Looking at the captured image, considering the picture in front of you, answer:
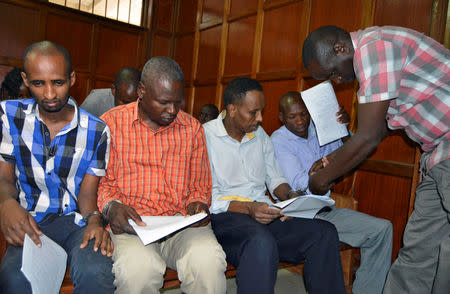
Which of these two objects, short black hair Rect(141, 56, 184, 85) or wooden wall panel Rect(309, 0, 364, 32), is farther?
wooden wall panel Rect(309, 0, 364, 32)

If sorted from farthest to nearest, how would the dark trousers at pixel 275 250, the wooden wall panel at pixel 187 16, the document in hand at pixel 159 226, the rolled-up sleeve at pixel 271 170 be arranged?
1. the wooden wall panel at pixel 187 16
2. the rolled-up sleeve at pixel 271 170
3. the dark trousers at pixel 275 250
4. the document in hand at pixel 159 226

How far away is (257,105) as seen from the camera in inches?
90.4

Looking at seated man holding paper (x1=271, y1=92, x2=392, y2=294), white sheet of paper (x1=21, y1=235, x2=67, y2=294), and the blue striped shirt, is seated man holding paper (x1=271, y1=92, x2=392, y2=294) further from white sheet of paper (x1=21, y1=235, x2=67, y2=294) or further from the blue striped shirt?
white sheet of paper (x1=21, y1=235, x2=67, y2=294)

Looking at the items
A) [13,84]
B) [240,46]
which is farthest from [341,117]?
[240,46]

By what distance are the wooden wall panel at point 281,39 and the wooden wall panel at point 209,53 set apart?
1.19m

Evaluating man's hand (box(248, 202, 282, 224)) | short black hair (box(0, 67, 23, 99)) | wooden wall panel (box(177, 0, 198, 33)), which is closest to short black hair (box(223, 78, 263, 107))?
man's hand (box(248, 202, 282, 224))

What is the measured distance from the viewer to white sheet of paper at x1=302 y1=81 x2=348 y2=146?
2.24 meters

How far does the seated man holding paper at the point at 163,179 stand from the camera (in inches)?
61.4

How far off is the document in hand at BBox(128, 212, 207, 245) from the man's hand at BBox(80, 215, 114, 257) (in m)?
0.12

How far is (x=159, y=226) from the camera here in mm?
1487

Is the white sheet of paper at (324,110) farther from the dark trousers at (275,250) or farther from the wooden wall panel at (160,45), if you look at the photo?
the wooden wall panel at (160,45)

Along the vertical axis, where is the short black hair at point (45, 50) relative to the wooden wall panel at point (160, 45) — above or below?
below

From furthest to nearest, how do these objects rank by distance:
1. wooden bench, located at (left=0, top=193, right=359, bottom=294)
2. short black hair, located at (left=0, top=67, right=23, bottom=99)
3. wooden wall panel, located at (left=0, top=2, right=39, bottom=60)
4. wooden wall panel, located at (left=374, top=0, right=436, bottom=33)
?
wooden wall panel, located at (left=0, top=2, right=39, bottom=60)
wooden wall panel, located at (left=374, top=0, right=436, bottom=33)
short black hair, located at (left=0, top=67, right=23, bottom=99)
wooden bench, located at (left=0, top=193, right=359, bottom=294)

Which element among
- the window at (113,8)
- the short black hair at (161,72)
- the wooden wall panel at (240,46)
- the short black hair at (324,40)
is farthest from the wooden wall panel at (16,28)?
the short black hair at (324,40)
